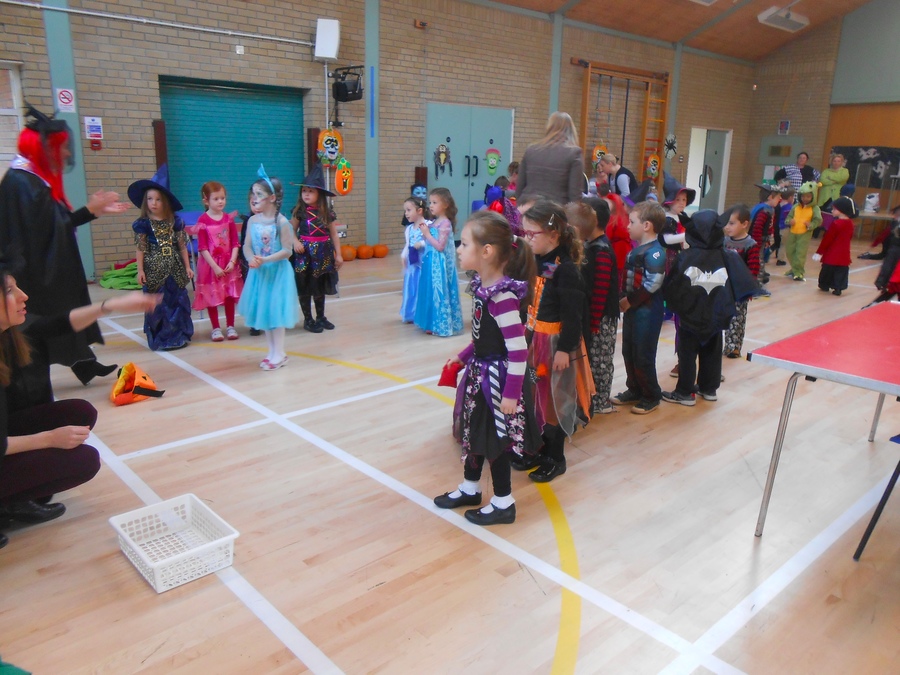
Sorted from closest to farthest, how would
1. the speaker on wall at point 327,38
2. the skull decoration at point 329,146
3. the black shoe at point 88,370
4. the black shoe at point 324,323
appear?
1. the black shoe at point 88,370
2. the black shoe at point 324,323
3. the speaker on wall at point 327,38
4. the skull decoration at point 329,146

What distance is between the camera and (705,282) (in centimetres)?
418

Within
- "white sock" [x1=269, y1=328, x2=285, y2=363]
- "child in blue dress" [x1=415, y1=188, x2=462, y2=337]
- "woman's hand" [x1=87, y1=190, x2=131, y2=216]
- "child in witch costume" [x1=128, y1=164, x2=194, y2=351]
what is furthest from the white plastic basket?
"child in blue dress" [x1=415, y1=188, x2=462, y2=337]

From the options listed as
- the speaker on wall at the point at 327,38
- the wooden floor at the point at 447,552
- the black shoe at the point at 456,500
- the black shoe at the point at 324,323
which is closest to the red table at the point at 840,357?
the wooden floor at the point at 447,552

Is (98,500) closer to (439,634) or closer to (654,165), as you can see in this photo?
(439,634)

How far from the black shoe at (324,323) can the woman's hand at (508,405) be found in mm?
3764

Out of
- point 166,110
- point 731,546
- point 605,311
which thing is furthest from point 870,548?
point 166,110

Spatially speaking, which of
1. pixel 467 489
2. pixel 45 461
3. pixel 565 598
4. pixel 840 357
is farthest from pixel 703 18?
pixel 45 461

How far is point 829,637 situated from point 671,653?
0.57 m

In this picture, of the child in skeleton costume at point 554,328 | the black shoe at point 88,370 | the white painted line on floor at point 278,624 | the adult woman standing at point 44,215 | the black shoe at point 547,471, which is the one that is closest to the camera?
the white painted line on floor at point 278,624

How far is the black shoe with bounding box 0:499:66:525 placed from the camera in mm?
2811

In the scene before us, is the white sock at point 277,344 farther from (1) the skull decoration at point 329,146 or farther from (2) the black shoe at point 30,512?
(1) the skull decoration at point 329,146

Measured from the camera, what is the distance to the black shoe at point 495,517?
2922 mm

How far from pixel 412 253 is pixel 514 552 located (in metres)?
3.85

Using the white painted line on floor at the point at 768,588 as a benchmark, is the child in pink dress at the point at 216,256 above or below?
above
